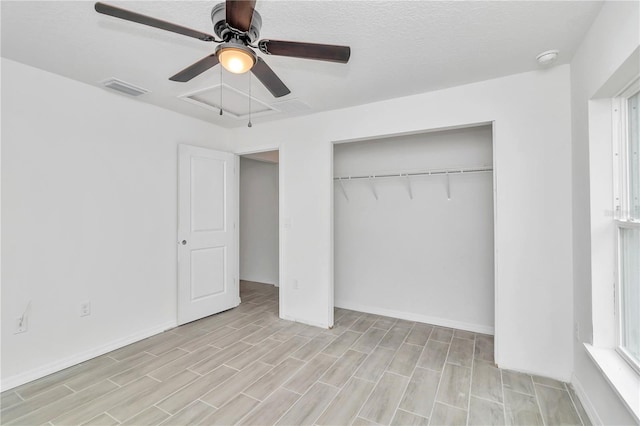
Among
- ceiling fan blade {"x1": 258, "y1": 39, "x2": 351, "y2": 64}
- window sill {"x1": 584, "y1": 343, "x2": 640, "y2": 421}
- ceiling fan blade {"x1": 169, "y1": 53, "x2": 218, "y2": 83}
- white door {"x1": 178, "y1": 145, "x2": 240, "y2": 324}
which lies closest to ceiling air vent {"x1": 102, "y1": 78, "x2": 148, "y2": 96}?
white door {"x1": 178, "y1": 145, "x2": 240, "y2": 324}

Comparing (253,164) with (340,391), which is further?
(253,164)

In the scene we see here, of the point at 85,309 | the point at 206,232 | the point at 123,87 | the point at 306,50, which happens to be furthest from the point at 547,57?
the point at 85,309

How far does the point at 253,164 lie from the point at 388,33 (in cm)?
424

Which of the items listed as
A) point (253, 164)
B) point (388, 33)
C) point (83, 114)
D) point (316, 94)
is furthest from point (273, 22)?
point (253, 164)

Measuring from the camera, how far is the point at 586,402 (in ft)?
6.53

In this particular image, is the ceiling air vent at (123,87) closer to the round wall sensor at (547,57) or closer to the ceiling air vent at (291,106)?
the ceiling air vent at (291,106)

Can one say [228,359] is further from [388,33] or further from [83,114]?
[388,33]

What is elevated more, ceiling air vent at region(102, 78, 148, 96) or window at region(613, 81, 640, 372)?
ceiling air vent at region(102, 78, 148, 96)

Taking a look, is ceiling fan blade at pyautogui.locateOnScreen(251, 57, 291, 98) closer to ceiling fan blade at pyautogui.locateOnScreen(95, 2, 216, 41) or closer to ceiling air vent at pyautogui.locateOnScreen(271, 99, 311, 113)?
ceiling fan blade at pyautogui.locateOnScreen(95, 2, 216, 41)

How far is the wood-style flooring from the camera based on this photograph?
1.98 m

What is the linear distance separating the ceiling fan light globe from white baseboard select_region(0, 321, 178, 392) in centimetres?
284

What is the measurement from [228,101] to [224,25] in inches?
71.4

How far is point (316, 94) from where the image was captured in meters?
2.99

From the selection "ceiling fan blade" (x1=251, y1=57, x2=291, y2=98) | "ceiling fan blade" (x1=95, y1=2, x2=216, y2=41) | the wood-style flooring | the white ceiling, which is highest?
the white ceiling
